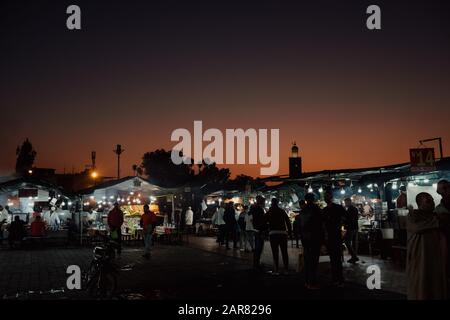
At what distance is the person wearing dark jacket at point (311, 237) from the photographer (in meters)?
8.75

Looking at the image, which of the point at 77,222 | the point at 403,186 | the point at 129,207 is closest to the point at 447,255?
the point at 403,186

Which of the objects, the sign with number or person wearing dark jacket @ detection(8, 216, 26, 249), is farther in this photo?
person wearing dark jacket @ detection(8, 216, 26, 249)

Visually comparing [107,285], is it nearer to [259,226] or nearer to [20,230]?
[259,226]

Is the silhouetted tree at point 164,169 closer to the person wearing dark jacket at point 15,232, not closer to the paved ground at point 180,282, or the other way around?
the person wearing dark jacket at point 15,232

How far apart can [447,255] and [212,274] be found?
6664 mm

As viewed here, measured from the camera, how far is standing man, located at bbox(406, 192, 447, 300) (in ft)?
17.4

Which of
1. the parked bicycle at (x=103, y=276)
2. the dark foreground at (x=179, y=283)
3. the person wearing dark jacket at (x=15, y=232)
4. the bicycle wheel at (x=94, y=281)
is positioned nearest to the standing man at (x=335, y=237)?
the dark foreground at (x=179, y=283)

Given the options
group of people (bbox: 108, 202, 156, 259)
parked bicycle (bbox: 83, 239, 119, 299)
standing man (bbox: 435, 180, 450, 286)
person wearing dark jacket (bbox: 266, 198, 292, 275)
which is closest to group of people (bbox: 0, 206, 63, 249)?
group of people (bbox: 108, 202, 156, 259)

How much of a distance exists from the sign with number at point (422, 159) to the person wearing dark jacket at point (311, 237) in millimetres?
4685

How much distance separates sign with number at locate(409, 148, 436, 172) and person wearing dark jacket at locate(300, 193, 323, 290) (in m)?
4.69

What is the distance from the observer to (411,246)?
5516 mm

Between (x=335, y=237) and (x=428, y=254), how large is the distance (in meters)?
3.90

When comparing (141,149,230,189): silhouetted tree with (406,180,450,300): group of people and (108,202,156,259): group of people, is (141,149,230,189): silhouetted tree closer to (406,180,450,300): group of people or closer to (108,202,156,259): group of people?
(108,202,156,259): group of people
